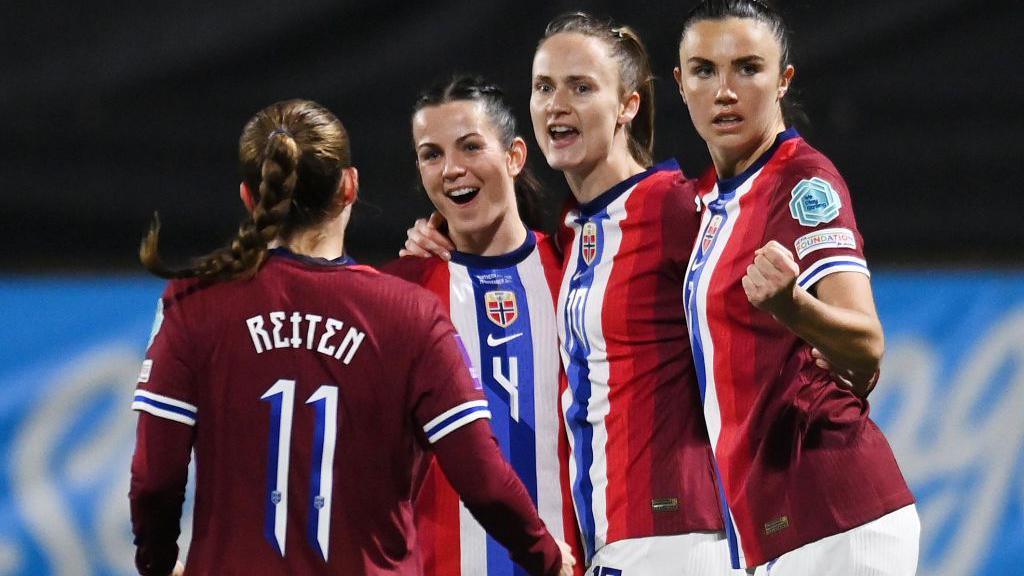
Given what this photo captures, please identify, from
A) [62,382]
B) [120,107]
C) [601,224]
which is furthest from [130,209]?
[601,224]

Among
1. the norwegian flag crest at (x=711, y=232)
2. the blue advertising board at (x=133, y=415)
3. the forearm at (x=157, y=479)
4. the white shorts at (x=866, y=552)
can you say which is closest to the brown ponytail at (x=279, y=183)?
the forearm at (x=157, y=479)

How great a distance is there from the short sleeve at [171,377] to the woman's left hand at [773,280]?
97cm

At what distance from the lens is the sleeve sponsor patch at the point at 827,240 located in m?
2.46

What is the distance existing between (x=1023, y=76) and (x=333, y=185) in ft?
10.1

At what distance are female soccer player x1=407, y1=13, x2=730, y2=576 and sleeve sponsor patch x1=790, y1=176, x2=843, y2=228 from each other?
0.56m

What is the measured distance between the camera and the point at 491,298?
10.9ft

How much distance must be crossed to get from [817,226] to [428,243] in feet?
3.86

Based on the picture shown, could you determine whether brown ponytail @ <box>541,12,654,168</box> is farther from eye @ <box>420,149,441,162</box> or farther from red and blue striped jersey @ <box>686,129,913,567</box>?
red and blue striped jersey @ <box>686,129,913,567</box>

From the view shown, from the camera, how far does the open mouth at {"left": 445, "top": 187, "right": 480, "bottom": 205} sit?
11.1 feet

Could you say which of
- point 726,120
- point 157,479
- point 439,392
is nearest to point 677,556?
point 439,392

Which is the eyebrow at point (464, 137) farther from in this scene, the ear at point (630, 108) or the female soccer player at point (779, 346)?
the female soccer player at point (779, 346)

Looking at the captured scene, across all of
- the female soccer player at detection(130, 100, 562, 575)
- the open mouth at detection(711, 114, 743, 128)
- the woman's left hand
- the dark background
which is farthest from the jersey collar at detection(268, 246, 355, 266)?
the dark background

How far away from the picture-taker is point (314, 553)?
240 cm

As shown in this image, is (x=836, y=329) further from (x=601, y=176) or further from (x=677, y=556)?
(x=601, y=176)
